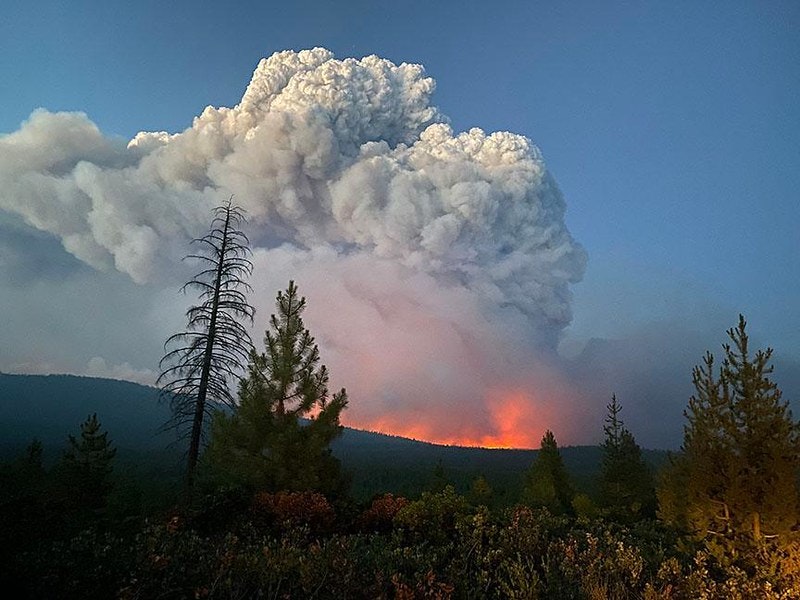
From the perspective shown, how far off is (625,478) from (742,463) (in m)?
18.7

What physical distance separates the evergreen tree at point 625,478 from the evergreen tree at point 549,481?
2084 mm

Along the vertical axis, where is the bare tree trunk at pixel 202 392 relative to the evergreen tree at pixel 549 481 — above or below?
above

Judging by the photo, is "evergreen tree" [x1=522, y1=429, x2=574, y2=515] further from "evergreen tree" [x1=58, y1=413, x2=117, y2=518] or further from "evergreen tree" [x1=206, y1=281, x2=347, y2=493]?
"evergreen tree" [x1=58, y1=413, x2=117, y2=518]

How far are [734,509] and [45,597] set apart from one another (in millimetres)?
14180

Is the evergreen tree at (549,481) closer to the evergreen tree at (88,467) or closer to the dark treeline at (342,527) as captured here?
the dark treeline at (342,527)

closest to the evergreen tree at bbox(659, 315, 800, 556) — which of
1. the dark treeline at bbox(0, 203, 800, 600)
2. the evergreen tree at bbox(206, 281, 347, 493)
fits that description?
the dark treeline at bbox(0, 203, 800, 600)

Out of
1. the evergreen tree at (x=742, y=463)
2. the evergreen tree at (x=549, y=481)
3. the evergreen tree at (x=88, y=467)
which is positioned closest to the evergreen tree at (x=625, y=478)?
the evergreen tree at (x=549, y=481)

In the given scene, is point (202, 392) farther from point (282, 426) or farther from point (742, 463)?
point (742, 463)

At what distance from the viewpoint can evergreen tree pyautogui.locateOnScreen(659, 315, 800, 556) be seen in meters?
12.4

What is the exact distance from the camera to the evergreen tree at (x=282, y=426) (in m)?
16.7

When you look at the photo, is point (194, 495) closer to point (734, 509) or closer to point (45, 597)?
point (45, 597)

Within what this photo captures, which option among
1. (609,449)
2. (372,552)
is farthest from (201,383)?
(609,449)

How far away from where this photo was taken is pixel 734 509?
42.2ft

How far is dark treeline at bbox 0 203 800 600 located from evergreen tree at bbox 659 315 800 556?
0.13 feet
